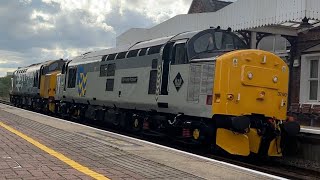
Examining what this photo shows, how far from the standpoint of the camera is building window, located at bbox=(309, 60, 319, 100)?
58.6 feet

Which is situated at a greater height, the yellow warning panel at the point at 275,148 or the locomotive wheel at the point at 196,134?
the locomotive wheel at the point at 196,134

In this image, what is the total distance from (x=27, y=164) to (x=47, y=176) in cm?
98

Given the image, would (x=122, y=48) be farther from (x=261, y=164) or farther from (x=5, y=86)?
(x=5, y=86)

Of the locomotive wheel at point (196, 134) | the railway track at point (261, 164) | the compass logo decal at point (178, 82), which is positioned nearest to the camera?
the railway track at point (261, 164)

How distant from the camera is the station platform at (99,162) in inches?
260

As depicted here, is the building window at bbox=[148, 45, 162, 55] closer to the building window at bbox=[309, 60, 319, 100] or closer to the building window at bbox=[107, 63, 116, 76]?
the building window at bbox=[107, 63, 116, 76]

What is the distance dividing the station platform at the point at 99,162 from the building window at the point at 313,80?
10121mm

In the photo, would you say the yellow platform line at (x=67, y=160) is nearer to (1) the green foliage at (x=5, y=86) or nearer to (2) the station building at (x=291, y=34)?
(2) the station building at (x=291, y=34)

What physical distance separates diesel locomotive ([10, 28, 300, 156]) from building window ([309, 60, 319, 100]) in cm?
Result: 659

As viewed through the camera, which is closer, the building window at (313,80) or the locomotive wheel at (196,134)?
the locomotive wheel at (196,134)

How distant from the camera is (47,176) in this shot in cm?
623

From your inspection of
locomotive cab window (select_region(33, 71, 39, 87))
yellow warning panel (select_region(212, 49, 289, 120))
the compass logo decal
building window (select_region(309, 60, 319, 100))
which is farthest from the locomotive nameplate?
locomotive cab window (select_region(33, 71, 39, 87))

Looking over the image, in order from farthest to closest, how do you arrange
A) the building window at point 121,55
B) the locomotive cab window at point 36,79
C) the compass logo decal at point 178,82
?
the locomotive cab window at point 36,79, the building window at point 121,55, the compass logo decal at point 178,82

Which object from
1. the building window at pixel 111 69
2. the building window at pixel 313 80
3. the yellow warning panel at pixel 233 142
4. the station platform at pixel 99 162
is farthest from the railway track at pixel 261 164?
the building window at pixel 313 80
